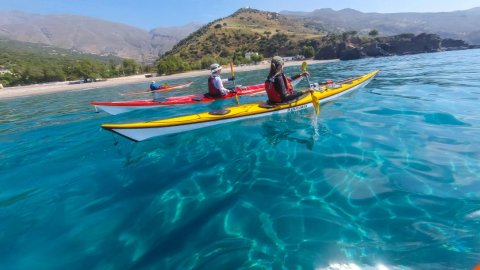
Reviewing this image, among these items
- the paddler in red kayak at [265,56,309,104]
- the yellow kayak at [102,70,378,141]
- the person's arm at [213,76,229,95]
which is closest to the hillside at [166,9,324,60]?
the person's arm at [213,76,229,95]

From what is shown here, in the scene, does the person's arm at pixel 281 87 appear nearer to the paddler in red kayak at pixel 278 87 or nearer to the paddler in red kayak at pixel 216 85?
the paddler in red kayak at pixel 278 87

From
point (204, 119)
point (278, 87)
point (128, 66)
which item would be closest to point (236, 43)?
point (128, 66)

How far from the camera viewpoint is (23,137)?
12.4 metres

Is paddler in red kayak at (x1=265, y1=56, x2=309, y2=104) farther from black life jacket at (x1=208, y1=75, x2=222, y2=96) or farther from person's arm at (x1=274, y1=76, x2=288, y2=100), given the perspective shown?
black life jacket at (x1=208, y1=75, x2=222, y2=96)

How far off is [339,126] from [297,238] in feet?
20.8

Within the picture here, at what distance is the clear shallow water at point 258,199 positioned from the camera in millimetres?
3842

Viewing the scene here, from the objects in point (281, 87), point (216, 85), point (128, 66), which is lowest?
point (281, 87)

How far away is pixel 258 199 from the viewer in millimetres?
5262

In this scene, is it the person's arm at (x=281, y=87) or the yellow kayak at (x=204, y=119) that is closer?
the yellow kayak at (x=204, y=119)

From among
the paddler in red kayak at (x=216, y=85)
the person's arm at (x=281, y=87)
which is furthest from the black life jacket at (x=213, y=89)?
the person's arm at (x=281, y=87)

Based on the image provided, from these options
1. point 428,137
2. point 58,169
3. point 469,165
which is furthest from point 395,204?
point 58,169

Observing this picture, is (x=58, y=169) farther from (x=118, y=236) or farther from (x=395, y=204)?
(x=395, y=204)

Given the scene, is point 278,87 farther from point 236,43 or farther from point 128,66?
point 236,43

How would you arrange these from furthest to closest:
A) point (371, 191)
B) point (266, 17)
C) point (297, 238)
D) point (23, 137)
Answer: point (266, 17) → point (23, 137) → point (371, 191) → point (297, 238)
